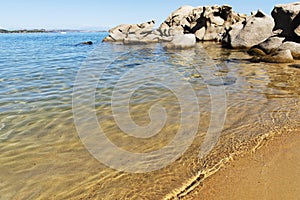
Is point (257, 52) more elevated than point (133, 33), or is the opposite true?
point (133, 33)

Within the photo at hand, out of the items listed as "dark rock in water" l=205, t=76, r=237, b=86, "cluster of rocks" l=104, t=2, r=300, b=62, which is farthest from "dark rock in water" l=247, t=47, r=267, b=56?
"dark rock in water" l=205, t=76, r=237, b=86

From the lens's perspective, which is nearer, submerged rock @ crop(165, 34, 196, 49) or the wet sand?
the wet sand

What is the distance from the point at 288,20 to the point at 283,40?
2593 millimetres

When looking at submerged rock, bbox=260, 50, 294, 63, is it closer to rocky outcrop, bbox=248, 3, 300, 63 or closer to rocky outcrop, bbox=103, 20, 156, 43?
rocky outcrop, bbox=248, 3, 300, 63

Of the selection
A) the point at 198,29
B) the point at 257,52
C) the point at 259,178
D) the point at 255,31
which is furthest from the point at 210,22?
the point at 259,178

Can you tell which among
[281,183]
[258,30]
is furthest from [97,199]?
[258,30]

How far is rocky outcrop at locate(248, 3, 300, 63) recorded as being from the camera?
10.4 m

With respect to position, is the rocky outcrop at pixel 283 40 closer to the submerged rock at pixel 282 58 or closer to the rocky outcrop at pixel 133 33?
the submerged rock at pixel 282 58

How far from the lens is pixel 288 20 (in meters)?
14.1

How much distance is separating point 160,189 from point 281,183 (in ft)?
4.42

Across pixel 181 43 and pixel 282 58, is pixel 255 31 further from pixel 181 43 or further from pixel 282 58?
pixel 282 58

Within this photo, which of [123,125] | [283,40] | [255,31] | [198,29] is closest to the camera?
[123,125]

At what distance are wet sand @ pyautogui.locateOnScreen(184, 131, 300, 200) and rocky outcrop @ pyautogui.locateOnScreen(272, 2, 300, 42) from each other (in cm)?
1277

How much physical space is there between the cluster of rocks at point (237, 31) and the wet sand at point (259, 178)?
8424mm
